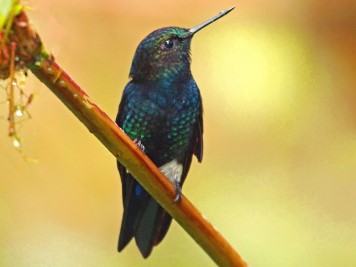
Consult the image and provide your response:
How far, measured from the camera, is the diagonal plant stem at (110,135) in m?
0.72

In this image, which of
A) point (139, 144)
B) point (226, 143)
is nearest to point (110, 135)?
point (139, 144)

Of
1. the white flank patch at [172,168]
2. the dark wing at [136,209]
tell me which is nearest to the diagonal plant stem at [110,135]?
the dark wing at [136,209]

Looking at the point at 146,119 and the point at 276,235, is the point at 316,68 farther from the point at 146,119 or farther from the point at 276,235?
the point at 146,119

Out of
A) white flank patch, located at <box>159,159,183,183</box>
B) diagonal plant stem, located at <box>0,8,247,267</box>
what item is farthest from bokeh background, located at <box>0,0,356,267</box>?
diagonal plant stem, located at <box>0,8,247,267</box>

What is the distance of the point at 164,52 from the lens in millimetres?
1524

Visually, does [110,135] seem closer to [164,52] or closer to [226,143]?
[164,52]

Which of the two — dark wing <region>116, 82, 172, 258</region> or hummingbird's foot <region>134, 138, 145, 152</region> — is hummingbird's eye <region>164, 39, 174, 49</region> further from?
hummingbird's foot <region>134, 138, 145, 152</region>

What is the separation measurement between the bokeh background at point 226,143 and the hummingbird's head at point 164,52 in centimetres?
50

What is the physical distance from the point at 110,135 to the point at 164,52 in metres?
0.79

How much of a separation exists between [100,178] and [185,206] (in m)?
1.39

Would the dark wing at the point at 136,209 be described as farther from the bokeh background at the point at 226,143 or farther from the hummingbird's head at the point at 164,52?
the bokeh background at the point at 226,143

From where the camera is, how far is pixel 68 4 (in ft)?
7.30

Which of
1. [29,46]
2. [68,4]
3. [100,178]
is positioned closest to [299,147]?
[100,178]

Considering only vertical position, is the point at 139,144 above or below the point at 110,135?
below
